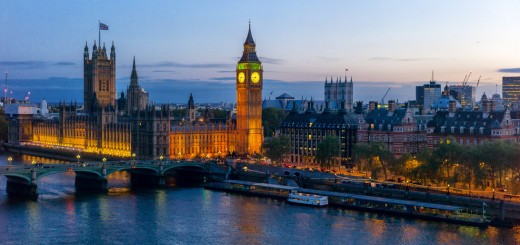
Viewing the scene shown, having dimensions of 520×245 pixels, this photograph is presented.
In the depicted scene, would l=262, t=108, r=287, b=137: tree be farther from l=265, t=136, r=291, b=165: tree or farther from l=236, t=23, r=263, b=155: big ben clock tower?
l=265, t=136, r=291, b=165: tree

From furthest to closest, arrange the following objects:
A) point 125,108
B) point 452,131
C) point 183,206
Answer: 1. point 125,108
2. point 452,131
3. point 183,206

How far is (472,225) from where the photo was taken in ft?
225

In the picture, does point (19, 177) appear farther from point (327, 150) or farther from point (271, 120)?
point (271, 120)

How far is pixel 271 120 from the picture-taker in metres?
157

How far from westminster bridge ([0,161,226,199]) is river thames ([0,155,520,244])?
2.75 m

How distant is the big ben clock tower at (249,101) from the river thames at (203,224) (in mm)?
39790

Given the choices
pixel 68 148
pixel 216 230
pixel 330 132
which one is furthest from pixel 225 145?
pixel 216 230

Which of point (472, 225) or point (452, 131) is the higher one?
point (452, 131)

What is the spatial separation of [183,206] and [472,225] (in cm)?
2847

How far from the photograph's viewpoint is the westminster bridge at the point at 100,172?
85938 mm

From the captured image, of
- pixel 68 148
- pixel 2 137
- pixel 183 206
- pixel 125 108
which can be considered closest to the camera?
pixel 183 206

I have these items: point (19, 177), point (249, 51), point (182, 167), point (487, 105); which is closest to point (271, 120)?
point (249, 51)

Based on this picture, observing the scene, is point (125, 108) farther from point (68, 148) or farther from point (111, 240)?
point (111, 240)

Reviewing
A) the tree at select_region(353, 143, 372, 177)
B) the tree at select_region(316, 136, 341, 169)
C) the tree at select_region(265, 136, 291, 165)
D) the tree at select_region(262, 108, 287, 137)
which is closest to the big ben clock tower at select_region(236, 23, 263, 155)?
the tree at select_region(265, 136, 291, 165)
